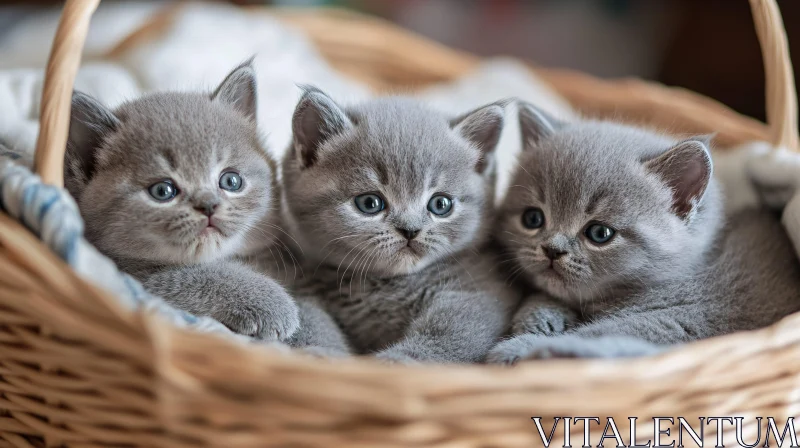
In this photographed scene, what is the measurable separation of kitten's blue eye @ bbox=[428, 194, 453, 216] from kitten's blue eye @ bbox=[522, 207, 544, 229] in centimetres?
18

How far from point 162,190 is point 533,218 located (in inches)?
29.4

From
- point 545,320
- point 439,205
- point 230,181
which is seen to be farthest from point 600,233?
point 230,181

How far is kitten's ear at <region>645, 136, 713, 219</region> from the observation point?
133cm

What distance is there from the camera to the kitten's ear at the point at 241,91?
1400 mm

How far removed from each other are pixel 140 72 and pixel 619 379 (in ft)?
4.83

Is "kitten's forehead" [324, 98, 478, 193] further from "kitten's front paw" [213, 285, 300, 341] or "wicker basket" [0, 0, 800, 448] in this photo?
"wicker basket" [0, 0, 800, 448]

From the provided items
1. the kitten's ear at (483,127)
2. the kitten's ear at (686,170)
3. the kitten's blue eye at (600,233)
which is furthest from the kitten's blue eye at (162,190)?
the kitten's ear at (686,170)

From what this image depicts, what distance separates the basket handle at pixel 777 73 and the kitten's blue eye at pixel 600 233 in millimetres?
575

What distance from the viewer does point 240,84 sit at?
1.42m

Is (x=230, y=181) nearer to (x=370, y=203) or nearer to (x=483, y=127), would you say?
(x=370, y=203)

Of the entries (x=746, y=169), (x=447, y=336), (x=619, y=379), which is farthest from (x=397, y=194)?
(x=746, y=169)

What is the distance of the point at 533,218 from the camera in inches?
57.7

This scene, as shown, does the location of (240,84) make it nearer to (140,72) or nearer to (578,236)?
(140,72)

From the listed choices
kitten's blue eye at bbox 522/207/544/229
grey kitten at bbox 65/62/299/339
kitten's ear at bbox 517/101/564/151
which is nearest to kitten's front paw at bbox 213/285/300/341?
A: grey kitten at bbox 65/62/299/339
